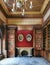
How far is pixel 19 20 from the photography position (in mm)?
11781

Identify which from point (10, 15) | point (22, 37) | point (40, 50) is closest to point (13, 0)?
point (10, 15)

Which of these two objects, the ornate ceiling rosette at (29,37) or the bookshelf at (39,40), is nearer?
the bookshelf at (39,40)

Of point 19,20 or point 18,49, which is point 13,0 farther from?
point 18,49

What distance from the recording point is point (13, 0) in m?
8.04

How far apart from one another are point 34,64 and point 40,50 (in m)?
3.91

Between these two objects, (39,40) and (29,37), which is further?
(29,37)

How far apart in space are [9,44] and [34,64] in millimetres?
4264

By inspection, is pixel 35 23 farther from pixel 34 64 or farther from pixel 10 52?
pixel 34 64

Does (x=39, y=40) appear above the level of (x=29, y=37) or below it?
below

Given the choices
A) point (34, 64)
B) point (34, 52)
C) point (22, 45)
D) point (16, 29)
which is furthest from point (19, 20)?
point (34, 64)

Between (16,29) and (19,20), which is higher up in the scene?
(19,20)

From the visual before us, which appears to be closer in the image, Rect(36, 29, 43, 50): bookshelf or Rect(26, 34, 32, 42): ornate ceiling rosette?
Rect(36, 29, 43, 50): bookshelf

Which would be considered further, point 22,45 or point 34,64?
point 22,45

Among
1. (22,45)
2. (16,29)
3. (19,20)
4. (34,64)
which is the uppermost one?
(19,20)
